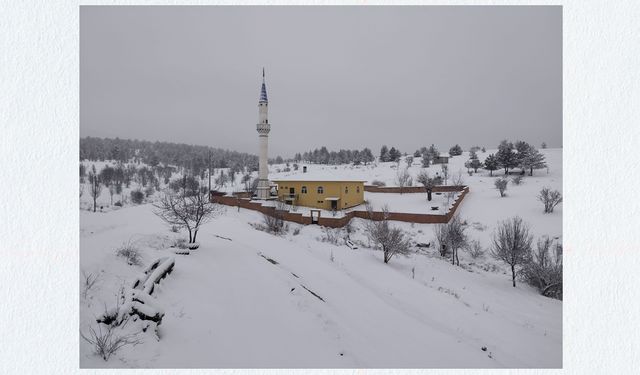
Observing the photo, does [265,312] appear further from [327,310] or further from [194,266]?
[194,266]

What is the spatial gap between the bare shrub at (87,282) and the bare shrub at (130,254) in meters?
1.32

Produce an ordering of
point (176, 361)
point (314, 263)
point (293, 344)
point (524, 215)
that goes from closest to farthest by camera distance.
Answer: point (176, 361) < point (293, 344) < point (314, 263) < point (524, 215)

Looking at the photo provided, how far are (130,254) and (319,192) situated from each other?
69.9ft

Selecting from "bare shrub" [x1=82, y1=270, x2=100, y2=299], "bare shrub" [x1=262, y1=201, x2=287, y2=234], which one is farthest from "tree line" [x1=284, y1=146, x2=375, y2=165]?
"bare shrub" [x1=82, y1=270, x2=100, y2=299]

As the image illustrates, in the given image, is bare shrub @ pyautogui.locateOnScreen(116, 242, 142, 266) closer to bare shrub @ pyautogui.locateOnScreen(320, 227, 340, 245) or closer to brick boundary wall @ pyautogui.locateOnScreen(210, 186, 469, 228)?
bare shrub @ pyautogui.locateOnScreen(320, 227, 340, 245)

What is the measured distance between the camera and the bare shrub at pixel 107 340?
8.38 ft

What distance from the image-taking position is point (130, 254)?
525 cm

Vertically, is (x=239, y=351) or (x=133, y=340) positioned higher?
(x=133, y=340)

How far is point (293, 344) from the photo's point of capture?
3.64 meters

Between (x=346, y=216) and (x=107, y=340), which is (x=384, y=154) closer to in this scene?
(x=346, y=216)

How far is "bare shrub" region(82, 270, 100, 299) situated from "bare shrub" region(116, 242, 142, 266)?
1317 millimetres
